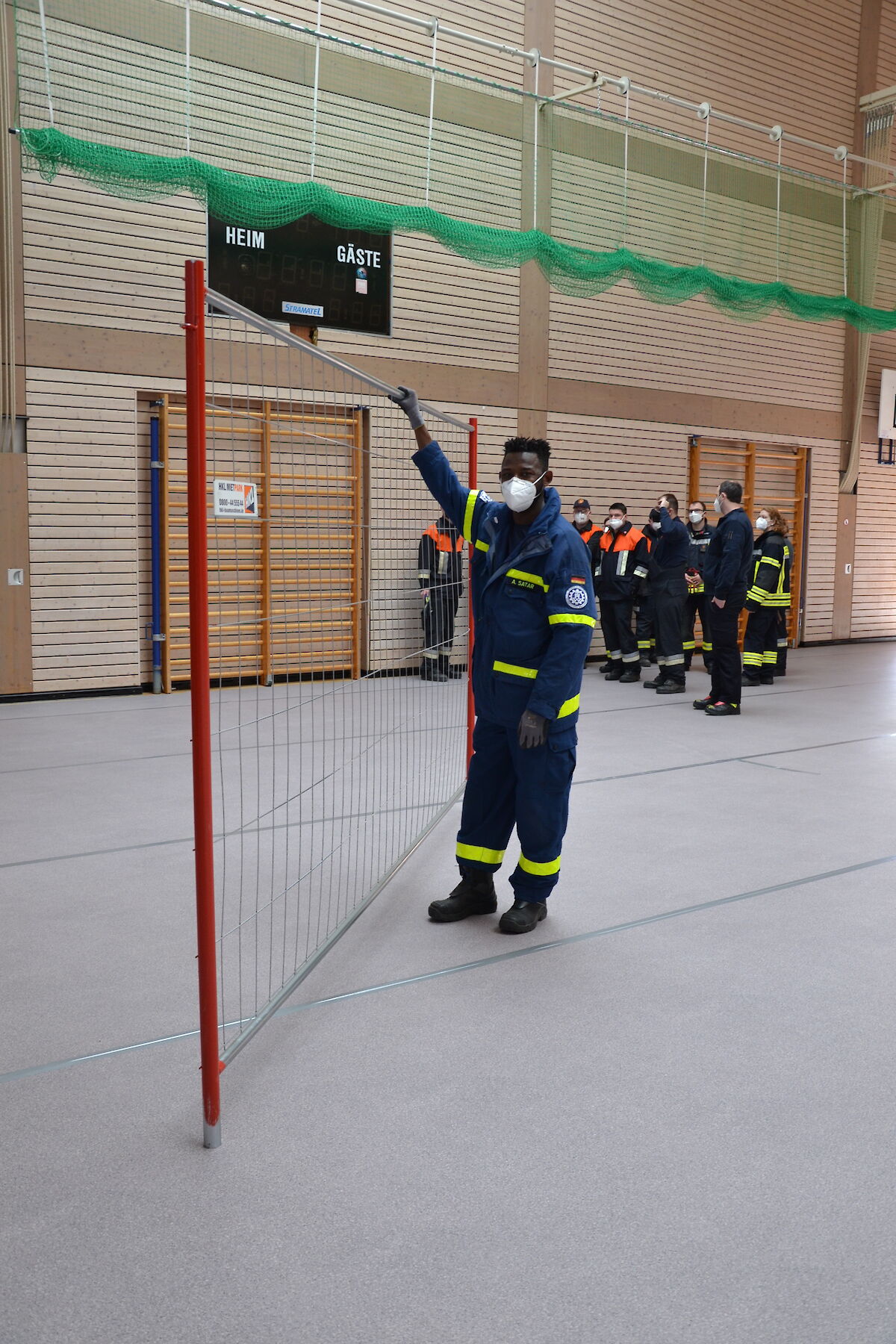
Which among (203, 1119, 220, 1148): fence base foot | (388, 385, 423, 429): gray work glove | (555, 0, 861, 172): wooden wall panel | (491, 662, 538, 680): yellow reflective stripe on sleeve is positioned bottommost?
(203, 1119, 220, 1148): fence base foot

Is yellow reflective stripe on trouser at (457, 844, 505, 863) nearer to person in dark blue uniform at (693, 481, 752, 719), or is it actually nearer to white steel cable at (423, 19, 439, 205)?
person in dark blue uniform at (693, 481, 752, 719)

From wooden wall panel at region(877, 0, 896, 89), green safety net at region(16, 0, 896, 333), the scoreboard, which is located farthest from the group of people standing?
wooden wall panel at region(877, 0, 896, 89)

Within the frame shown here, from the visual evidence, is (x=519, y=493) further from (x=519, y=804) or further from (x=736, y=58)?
(x=736, y=58)

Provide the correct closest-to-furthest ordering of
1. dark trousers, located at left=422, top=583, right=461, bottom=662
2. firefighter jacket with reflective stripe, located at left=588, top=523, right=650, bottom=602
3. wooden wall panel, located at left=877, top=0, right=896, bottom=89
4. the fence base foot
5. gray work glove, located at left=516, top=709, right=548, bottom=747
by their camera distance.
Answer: the fence base foot
gray work glove, located at left=516, top=709, right=548, bottom=747
dark trousers, located at left=422, top=583, right=461, bottom=662
firefighter jacket with reflective stripe, located at left=588, top=523, right=650, bottom=602
wooden wall panel, located at left=877, top=0, right=896, bottom=89

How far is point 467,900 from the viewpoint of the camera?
162 inches

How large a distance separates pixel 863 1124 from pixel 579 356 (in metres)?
11.0

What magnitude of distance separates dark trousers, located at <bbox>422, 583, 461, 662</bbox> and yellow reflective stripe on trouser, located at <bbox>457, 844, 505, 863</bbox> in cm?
168

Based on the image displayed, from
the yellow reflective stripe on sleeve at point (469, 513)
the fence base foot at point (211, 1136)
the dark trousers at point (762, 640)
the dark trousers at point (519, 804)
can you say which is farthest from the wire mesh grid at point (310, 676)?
the dark trousers at point (762, 640)

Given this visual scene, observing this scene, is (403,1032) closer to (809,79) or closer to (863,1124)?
(863,1124)

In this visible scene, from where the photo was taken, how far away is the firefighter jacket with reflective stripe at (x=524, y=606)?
3736 millimetres

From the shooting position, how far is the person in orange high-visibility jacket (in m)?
5.68

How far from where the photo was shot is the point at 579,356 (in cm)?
1249

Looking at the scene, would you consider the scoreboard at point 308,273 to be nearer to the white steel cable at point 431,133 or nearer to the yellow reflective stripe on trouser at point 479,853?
the white steel cable at point 431,133

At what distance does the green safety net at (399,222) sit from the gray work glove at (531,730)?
5.77 meters
